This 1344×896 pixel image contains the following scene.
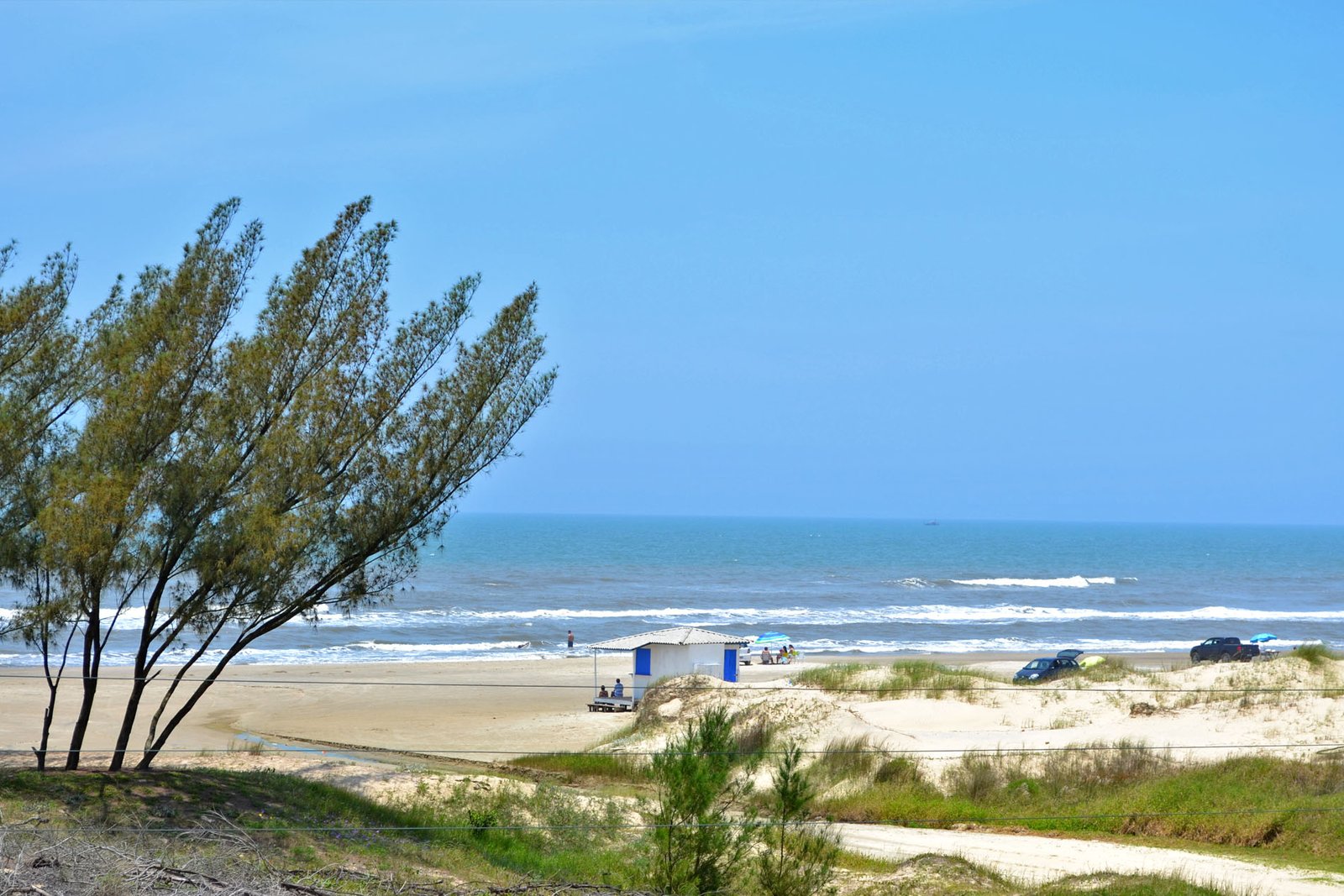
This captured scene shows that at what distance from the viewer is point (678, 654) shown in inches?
1467

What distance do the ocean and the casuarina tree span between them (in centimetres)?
165

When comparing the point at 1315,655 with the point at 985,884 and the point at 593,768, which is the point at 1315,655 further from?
the point at 985,884

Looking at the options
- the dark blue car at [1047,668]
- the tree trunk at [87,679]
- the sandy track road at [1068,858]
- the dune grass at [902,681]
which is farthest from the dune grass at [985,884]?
the dark blue car at [1047,668]

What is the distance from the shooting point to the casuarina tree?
55.7 feet

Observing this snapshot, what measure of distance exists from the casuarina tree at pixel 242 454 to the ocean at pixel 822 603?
1.65 m

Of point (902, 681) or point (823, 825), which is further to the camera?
point (902, 681)

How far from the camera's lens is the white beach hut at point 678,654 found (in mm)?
37125

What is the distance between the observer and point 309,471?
18000mm

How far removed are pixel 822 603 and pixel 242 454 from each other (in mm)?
70415

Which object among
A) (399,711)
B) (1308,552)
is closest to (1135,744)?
(399,711)

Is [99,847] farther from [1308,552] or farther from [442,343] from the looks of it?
[1308,552]

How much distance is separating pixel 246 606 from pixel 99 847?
31.5 ft

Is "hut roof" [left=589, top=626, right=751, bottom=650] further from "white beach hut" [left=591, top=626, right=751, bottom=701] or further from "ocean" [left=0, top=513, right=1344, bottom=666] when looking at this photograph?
"ocean" [left=0, top=513, right=1344, bottom=666]

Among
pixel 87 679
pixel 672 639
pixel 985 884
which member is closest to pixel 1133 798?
pixel 985 884
